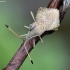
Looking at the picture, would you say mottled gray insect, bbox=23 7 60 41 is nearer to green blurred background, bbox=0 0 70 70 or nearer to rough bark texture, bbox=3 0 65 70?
rough bark texture, bbox=3 0 65 70

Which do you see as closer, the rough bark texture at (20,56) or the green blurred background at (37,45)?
the rough bark texture at (20,56)

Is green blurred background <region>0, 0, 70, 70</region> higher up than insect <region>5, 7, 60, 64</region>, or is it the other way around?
insect <region>5, 7, 60, 64</region>

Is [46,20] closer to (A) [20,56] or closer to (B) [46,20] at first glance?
(B) [46,20]

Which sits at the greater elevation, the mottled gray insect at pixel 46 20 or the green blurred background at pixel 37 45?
the mottled gray insect at pixel 46 20

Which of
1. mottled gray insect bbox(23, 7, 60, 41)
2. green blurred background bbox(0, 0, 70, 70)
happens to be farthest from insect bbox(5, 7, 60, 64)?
green blurred background bbox(0, 0, 70, 70)

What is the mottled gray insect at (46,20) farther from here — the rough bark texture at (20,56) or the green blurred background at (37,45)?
the green blurred background at (37,45)

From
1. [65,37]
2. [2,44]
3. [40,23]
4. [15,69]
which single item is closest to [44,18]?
[40,23]

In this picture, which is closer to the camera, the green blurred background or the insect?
the insect

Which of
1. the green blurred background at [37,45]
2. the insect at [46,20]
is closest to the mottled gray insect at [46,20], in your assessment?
the insect at [46,20]
